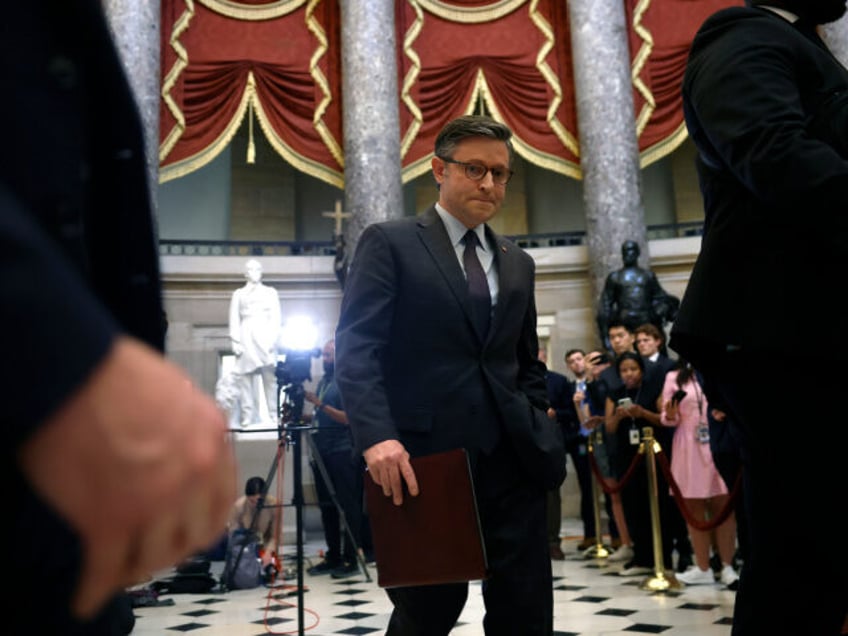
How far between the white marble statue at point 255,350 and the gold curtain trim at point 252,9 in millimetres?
4007

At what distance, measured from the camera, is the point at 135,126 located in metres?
0.82

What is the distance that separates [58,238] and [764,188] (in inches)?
50.5

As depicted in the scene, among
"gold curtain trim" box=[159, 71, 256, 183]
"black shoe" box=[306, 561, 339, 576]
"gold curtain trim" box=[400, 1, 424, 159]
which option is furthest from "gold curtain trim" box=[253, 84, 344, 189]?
"black shoe" box=[306, 561, 339, 576]

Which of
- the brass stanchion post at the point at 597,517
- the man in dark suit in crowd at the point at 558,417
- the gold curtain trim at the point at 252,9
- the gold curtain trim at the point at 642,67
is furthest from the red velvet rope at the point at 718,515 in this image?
the gold curtain trim at the point at 252,9

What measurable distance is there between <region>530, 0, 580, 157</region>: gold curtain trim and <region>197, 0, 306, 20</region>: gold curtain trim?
Result: 3274mm

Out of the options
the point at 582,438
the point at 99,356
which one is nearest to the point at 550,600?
A: the point at 99,356

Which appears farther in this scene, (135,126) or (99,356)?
(135,126)

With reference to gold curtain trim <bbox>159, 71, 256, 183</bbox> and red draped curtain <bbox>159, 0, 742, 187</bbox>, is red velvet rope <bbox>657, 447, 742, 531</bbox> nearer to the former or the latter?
red draped curtain <bbox>159, 0, 742, 187</bbox>

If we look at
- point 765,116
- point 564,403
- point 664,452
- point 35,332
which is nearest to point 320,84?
point 564,403

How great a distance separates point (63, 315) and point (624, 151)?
1142 centimetres

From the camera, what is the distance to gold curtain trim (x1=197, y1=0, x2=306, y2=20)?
11570 millimetres

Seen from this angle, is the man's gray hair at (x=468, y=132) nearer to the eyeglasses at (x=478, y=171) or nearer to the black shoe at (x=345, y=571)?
the eyeglasses at (x=478, y=171)

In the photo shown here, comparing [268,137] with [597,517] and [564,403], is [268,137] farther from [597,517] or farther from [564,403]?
[597,517]

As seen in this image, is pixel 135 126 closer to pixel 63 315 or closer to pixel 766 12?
pixel 63 315
